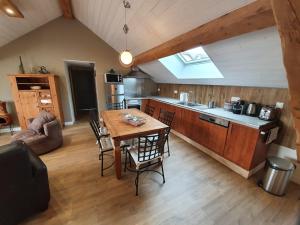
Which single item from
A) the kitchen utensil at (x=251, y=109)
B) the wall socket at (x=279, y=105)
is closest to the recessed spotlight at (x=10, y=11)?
the kitchen utensil at (x=251, y=109)

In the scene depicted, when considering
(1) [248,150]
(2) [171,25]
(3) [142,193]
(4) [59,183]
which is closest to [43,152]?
(4) [59,183]

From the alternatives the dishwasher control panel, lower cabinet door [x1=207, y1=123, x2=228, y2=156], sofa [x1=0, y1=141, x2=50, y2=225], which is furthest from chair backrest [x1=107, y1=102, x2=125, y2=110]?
sofa [x1=0, y1=141, x2=50, y2=225]

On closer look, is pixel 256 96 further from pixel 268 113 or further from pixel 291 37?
pixel 291 37

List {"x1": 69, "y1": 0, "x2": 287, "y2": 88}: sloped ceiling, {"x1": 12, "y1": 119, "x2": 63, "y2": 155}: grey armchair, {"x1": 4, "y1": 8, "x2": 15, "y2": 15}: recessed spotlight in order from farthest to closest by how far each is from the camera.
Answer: {"x1": 12, "y1": 119, "x2": 63, "y2": 155}: grey armchair < {"x1": 4, "y1": 8, "x2": 15, "y2": 15}: recessed spotlight < {"x1": 69, "y1": 0, "x2": 287, "y2": 88}: sloped ceiling

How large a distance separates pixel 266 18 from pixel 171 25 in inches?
55.1

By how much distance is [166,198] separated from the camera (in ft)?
6.20

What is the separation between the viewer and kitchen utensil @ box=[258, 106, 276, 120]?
2.24m

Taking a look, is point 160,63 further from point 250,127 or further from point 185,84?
point 250,127

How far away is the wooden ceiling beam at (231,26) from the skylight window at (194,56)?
2.97ft

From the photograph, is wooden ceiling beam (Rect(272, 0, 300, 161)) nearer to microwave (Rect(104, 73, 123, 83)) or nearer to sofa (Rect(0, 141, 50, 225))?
sofa (Rect(0, 141, 50, 225))

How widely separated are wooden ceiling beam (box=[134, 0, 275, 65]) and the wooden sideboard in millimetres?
3645

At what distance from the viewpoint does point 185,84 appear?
4.24 m

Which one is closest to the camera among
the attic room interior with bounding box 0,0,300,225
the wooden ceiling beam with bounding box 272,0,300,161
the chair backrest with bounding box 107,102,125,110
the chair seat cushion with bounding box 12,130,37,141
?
the wooden ceiling beam with bounding box 272,0,300,161

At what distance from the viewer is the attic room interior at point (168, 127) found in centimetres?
156
